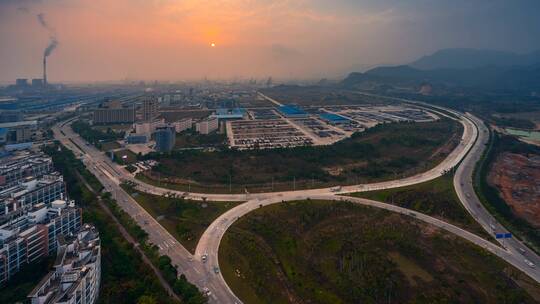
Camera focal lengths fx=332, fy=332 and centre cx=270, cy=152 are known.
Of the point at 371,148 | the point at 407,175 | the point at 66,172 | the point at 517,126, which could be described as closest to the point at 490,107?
the point at 517,126

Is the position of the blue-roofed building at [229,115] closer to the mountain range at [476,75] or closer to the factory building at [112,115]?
the factory building at [112,115]

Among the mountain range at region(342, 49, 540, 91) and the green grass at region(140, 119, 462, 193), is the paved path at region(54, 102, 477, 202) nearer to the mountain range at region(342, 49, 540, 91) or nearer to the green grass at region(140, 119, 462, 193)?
the green grass at region(140, 119, 462, 193)

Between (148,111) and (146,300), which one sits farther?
(148,111)

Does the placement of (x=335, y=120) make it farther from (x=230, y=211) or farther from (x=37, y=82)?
(x=37, y=82)

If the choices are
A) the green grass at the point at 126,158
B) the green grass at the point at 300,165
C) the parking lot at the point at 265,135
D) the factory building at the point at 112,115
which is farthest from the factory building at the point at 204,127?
the factory building at the point at 112,115

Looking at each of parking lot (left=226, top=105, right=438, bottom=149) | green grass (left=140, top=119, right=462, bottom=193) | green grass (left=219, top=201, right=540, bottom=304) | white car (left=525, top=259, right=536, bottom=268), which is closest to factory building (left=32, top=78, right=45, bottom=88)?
parking lot (left=226, top=105, right=438, bottom=149)

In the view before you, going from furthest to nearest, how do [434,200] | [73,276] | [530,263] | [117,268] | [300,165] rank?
[300,165], [434,200], [530,263], [117,268], [73,276]

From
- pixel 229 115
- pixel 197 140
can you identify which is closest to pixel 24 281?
pixel 197 140
